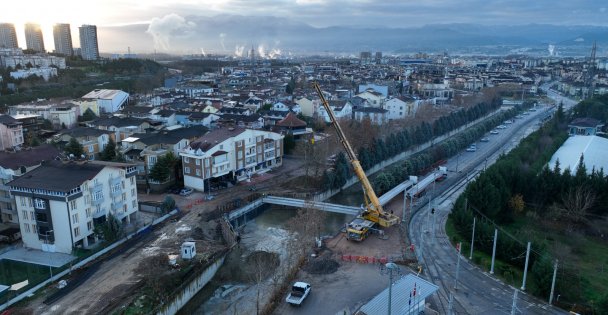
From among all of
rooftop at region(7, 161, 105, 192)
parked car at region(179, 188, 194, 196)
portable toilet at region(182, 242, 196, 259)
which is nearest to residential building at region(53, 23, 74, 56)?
parked car at region(179, 188, 194, 196)

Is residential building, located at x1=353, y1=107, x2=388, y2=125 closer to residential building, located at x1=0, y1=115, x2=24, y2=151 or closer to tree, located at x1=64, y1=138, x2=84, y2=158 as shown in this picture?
tree, located at x1=64, y1=138, x2=84, y2=158

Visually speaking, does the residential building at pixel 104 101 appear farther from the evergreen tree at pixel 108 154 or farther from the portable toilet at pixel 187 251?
the portable toilet at pixel 187 251

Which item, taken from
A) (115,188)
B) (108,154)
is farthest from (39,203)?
(108,154)

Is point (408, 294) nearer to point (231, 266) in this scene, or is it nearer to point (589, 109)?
point (231, 266)

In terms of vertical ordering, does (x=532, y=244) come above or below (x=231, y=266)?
above

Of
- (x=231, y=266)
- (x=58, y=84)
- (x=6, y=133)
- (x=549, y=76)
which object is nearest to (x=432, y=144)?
(x=231, y=266)

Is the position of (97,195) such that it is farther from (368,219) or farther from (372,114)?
(372,114)
